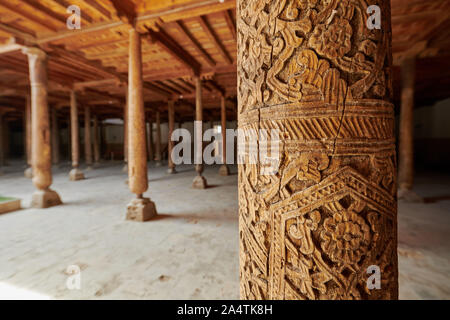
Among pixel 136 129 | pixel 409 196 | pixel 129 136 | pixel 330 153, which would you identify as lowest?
pixel 409 196

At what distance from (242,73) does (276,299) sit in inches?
39.6

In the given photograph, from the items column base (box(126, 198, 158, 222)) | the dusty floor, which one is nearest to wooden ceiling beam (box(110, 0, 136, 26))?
column base (box(126, 198, 158, 222))

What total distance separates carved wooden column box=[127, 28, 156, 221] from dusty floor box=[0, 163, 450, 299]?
338 mm

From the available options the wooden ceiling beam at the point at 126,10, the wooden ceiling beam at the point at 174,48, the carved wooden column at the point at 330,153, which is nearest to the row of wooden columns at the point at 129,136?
the wooden ceiling beam at the point at 126,10

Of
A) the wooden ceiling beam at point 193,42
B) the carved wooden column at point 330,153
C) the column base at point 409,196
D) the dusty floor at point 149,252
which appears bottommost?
the dusty floor at point 149,252

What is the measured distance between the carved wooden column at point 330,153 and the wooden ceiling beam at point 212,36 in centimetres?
436

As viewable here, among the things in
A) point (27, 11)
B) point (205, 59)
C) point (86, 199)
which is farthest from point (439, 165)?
point (27, 11)

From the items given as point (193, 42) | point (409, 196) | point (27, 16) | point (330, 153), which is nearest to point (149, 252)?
point (330, 153)

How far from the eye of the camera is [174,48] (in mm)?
5648

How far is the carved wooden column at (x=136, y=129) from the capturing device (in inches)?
167

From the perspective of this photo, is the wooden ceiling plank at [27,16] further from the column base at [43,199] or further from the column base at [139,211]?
the column base at [139,211]

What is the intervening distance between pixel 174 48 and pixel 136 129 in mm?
2780

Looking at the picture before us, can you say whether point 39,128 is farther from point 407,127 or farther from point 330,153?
point 407,127
